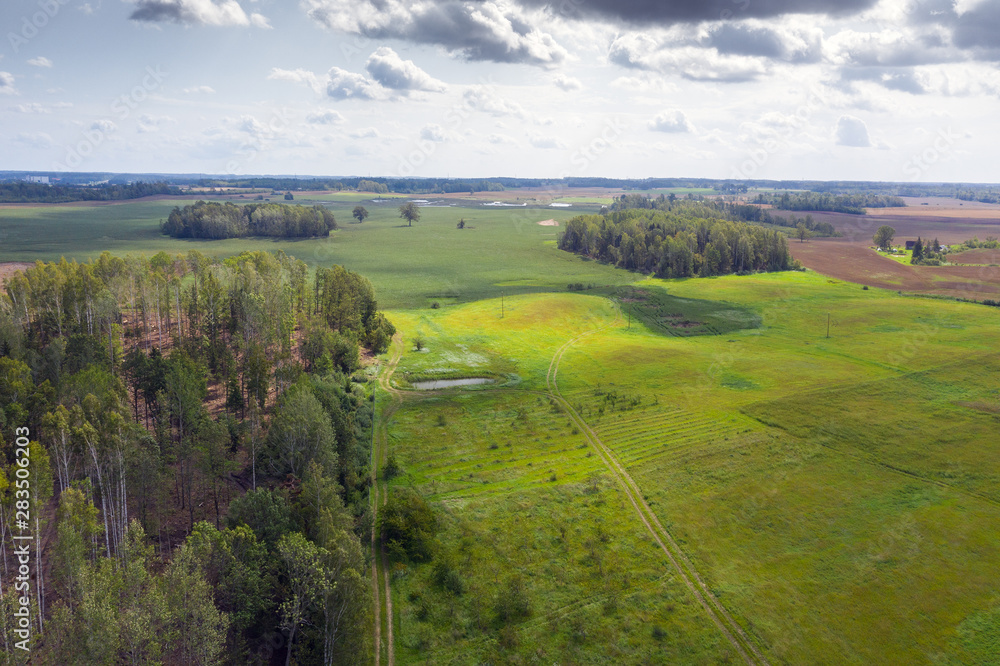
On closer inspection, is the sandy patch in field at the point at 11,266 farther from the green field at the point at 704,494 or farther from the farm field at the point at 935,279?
the farm field at the point at 935,279

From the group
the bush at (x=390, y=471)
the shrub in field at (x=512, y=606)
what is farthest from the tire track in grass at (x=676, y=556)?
the bush at (x=390, y=471)

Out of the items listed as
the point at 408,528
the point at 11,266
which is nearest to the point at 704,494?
the point at 408,528

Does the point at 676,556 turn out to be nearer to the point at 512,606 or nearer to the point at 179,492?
the point at 512,606

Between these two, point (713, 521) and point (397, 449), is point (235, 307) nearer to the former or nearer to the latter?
point (397, 449)

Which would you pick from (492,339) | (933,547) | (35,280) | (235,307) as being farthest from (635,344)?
(35,280)

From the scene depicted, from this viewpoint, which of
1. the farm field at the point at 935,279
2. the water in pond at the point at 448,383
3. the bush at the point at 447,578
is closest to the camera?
the bush at the point at 447,578

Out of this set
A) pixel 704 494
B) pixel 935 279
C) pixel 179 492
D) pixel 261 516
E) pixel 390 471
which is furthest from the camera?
pixel 935 279

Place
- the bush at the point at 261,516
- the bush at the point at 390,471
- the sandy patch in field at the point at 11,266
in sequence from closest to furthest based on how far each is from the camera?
the bush at the point at 261,516 < the bush at the point at 390,471 < the sandy patch in field at the point at 11,266

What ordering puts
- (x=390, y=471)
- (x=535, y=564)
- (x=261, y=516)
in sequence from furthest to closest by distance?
1. (x=390, y=471)
2. (x=535, y=564)
3. (x=261, y=516)
